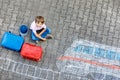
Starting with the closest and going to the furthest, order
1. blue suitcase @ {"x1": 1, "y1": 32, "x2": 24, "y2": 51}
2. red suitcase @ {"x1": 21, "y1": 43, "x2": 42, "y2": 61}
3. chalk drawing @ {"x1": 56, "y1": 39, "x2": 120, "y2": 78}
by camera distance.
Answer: red suitcase @ {"x1": 21, "y1": 43, "x2": 42, "y2": 61} < blue suitcase @ {"x1": 1, "y1": 32, "x2": 24, "y2": 51} < chalk drawing @ {"x1": 56, "y1": 39, "x2": 120, "y2": 78}

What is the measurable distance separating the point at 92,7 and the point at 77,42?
128cm

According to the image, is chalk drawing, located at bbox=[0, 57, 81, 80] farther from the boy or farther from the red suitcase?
the boy

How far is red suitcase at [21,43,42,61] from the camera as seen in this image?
9.70 metres

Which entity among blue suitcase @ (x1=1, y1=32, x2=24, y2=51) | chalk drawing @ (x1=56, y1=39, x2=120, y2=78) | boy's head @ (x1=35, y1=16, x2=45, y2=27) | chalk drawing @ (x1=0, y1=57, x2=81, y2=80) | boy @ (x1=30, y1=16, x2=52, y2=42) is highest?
boy's head @ (x1=35, y1=16, x2=45, y2=27)

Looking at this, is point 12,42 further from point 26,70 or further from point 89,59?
point 89,59

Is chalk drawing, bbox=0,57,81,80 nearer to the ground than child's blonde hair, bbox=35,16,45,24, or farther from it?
nearer to the ground

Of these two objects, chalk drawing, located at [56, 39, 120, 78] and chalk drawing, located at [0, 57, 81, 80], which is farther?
chalk drawing, located at [56, 39, 120, 78]

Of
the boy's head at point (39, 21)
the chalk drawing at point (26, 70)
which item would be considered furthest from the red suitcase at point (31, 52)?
the boy's head at point (39, 21)

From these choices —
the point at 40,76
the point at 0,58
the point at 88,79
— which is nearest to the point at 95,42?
the point at 88,79

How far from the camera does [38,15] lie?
34.8 feet

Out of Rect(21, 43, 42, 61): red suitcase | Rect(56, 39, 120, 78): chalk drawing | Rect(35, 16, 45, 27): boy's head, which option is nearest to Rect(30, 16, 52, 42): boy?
Rect(35, 16, 45, 27): boy's head

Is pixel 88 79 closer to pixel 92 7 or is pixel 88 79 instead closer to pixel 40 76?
pixel 40 76

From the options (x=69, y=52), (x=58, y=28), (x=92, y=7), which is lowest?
(x=69, y=52)

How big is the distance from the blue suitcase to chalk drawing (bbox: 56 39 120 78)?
1160 mm
